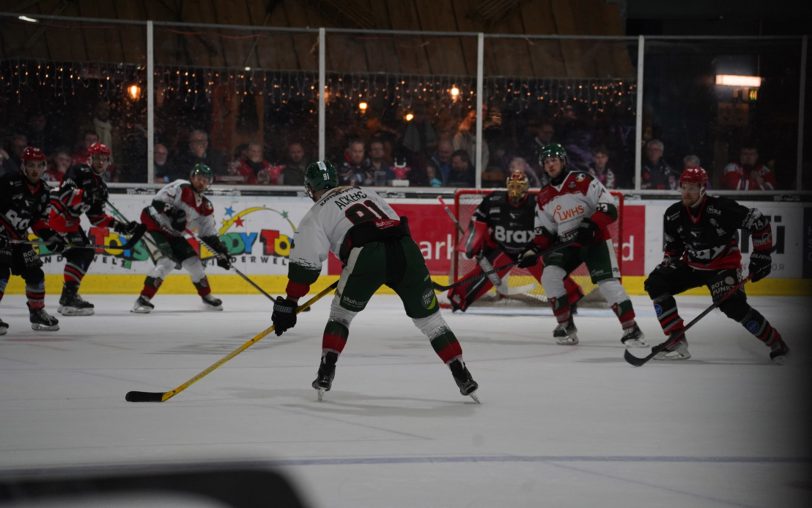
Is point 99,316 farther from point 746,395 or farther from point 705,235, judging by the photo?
point 746,395

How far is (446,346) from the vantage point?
422 cm

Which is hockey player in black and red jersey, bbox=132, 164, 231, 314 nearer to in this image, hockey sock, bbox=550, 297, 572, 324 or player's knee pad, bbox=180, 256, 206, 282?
player's knee pad, bbox=180, 256, 206, 282

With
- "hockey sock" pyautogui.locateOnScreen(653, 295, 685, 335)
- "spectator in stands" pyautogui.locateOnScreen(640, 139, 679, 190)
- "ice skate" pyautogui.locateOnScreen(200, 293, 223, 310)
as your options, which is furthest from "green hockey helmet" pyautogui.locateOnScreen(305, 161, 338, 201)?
"spectator in stands" pyautogui.locateOnScreen(640, 139, 679, 190)

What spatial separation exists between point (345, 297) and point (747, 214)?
235cm

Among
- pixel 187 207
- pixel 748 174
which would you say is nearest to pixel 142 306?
pixel 187 207

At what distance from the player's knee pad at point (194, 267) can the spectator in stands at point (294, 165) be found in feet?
5.77

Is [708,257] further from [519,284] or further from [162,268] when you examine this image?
[162,268]

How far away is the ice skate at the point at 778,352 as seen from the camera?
564 cm

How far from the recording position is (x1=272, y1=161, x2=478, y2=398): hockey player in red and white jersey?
165 inches

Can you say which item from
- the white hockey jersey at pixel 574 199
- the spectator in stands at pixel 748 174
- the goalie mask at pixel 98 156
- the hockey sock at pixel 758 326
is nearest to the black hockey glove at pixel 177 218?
the goalie mask at pixel 98 156

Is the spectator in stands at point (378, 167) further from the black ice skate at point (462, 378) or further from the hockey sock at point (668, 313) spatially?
the black ice skate at point (462, 378)

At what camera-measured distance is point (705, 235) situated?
562 cm

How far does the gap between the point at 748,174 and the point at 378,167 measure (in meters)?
3.42

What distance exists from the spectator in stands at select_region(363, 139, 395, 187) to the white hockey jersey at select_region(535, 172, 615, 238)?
3.65 m
